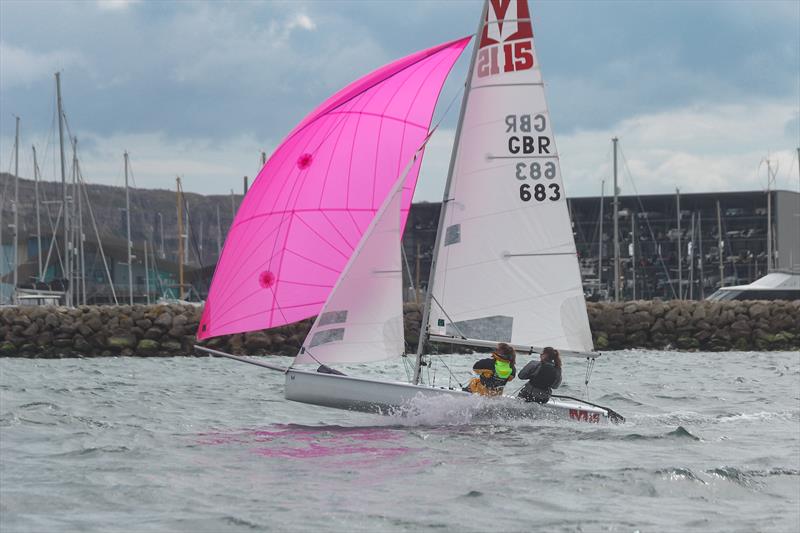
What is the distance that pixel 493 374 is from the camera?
16031 millimetres

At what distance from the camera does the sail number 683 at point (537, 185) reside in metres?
17.0

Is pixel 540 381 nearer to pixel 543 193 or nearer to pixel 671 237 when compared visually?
pixel 543 193

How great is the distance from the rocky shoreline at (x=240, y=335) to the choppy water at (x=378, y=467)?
43.2 feet

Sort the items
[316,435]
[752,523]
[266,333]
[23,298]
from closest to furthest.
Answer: [752,523] → [316,435] → [266,333] → [23,298]

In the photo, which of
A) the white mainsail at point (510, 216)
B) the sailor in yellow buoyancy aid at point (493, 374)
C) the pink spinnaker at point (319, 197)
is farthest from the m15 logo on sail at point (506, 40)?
the sailor in yellow buoyancy aid at point (493, 374)

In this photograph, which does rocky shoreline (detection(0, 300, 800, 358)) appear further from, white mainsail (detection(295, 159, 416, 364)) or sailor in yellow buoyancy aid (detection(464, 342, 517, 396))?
sailor in yellow buoyancy aid (detection(464, 342, 517, 396))

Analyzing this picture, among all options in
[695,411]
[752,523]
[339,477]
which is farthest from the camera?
[695,411]

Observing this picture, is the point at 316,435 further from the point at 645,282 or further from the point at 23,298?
the point at 645,282

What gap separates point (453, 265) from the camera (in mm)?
16922

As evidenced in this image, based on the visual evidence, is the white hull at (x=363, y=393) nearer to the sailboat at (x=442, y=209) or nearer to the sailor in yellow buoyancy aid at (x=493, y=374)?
the sailor in yellow buoyancy aid at (x=493, y=374)

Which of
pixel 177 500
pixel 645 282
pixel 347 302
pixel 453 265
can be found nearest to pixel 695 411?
pixel 453 265

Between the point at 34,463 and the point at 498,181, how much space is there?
7813 millimetres

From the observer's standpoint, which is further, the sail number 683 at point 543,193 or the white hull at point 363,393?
the sail number 683 at point 543,193

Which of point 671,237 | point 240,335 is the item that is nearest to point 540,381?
point 240,335
